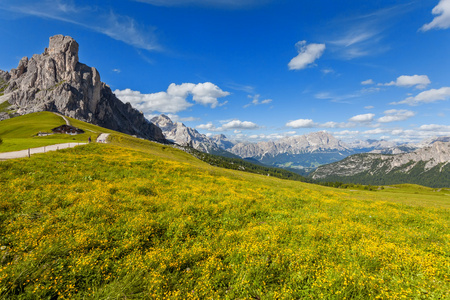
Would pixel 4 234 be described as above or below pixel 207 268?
above

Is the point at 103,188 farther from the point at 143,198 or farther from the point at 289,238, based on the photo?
the point at 289,238

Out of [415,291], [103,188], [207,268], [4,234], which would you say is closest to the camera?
[415,291]

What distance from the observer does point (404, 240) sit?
433 inches

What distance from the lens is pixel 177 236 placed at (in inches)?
386

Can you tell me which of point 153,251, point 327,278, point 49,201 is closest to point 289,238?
point 327,278

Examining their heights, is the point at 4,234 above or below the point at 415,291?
above

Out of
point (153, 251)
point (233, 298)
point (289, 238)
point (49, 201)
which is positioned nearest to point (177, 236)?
point (153, 251)

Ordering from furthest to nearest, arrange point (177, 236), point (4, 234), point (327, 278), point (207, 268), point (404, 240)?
point (404, 240)
point (177, 236)
point (4, 234)
point (207, 268)
point (327, 278)

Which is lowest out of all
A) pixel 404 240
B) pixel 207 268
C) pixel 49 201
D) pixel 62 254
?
pixel 404 240

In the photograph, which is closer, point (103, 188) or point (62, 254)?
point (62, 254)

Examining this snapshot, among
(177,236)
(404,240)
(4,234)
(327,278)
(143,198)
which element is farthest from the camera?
(143,198)

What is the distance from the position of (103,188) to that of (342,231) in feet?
56.8

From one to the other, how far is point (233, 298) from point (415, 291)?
20.8 feet

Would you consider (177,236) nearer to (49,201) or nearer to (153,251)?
(153,251)
